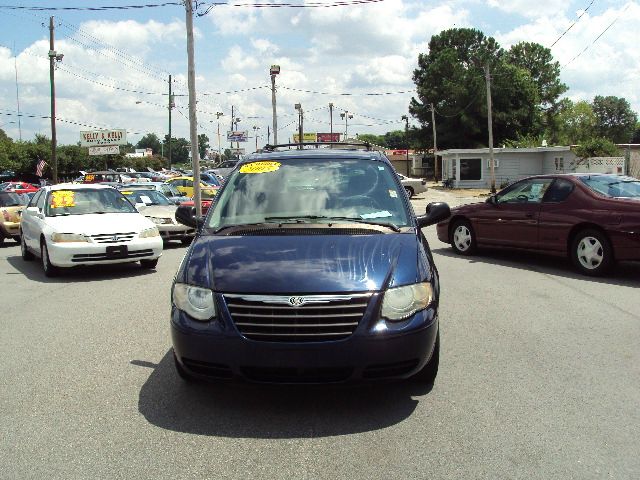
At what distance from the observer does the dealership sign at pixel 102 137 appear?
63.2m

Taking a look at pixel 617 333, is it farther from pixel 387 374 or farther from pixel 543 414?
pixel 387 374

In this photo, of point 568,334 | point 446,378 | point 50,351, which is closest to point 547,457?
point 446,378

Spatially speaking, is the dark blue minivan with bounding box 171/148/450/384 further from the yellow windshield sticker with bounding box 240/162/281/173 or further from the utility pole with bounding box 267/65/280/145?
the utility pole with bounding box 267/65/280/145

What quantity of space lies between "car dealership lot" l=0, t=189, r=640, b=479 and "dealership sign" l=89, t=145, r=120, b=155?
181 feet

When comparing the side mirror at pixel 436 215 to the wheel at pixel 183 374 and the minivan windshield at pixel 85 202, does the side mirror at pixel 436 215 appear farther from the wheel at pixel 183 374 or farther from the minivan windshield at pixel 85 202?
the minivan windshield at pixel 85 202

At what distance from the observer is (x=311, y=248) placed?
419cm

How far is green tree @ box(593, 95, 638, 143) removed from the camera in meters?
108

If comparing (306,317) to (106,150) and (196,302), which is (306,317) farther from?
(106,150)

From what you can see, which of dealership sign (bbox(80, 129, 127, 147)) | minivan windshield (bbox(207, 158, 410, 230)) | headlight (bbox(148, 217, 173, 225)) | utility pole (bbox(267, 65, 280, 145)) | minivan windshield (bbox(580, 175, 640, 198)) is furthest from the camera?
dealership sign (bbox(80, 129, 127, 147))

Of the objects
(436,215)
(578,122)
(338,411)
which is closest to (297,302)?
(338,411)

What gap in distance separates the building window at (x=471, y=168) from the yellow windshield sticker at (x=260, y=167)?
144 feet

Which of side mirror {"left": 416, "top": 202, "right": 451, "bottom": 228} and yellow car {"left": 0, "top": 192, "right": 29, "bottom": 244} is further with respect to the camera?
yellow car {"left": 0, "top": 192, "right": 29, "bottom": 244}

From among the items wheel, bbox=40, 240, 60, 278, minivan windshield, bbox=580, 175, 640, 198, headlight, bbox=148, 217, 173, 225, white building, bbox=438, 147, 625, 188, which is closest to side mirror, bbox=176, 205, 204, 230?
wheel, bbox=40, 240, 60, 278

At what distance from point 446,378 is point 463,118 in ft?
183
